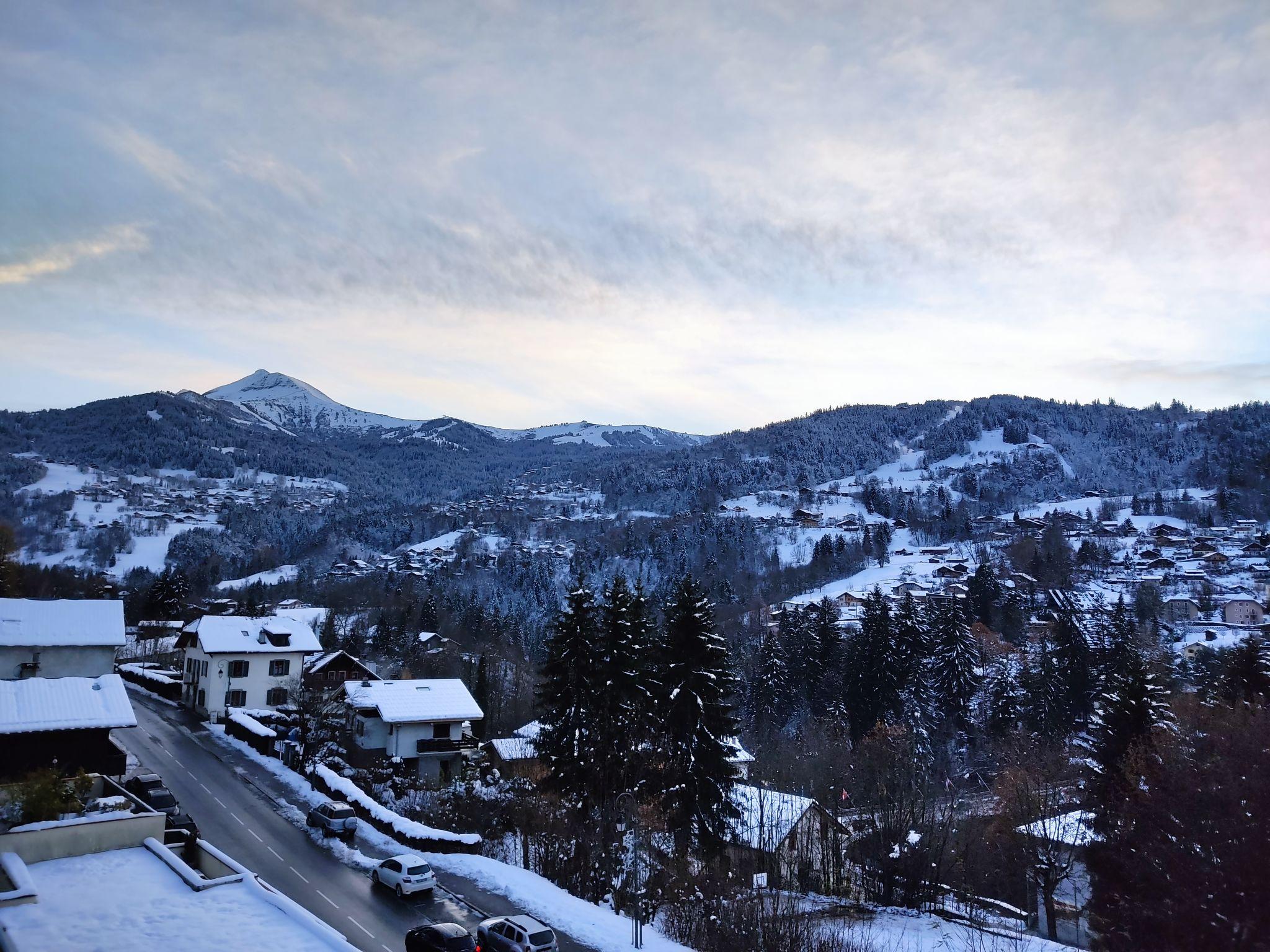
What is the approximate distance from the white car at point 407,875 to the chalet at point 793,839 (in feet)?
47.6

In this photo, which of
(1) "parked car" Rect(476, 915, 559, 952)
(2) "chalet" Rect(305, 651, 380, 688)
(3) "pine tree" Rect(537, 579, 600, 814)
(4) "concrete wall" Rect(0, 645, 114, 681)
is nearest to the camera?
(1) "parked car" Rect(476, 915, 559, 952)

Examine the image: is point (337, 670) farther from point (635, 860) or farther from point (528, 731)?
point (635, 860)

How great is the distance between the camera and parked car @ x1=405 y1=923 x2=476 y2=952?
16812 mm

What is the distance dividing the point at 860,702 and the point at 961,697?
29.3 feet

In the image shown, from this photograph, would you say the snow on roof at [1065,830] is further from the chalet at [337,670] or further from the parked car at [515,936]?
the chalet at [337,670]

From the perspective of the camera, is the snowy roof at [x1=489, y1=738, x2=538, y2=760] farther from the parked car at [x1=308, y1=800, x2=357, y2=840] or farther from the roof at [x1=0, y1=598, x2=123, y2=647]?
the roof at [x1=0, y1=598, x2=123, y2=647]

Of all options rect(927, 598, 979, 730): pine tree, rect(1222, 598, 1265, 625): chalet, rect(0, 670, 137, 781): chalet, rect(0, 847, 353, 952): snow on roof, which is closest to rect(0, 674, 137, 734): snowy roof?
rect(0, 670, 137, 781): chalet

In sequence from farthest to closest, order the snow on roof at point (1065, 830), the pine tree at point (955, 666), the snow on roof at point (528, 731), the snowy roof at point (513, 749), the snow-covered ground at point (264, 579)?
1. the snow-covered ground at point (264, 579)
2. the pine tree at point (955, 666)
3. the snow on roof at point (528, 731)
4. the snowy roof at point (513, 749)
5. the snow on roof at point (1065, 830)

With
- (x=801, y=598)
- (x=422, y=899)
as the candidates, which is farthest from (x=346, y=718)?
(x=801, y=598)

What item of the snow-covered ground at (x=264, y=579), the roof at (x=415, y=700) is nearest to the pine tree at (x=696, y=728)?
the roof at (x=415, y=700)

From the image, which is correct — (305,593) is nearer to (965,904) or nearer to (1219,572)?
(965,904)

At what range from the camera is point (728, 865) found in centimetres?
2744

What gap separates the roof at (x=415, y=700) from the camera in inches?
1756

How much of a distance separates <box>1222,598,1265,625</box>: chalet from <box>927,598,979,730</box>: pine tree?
5807 cm
